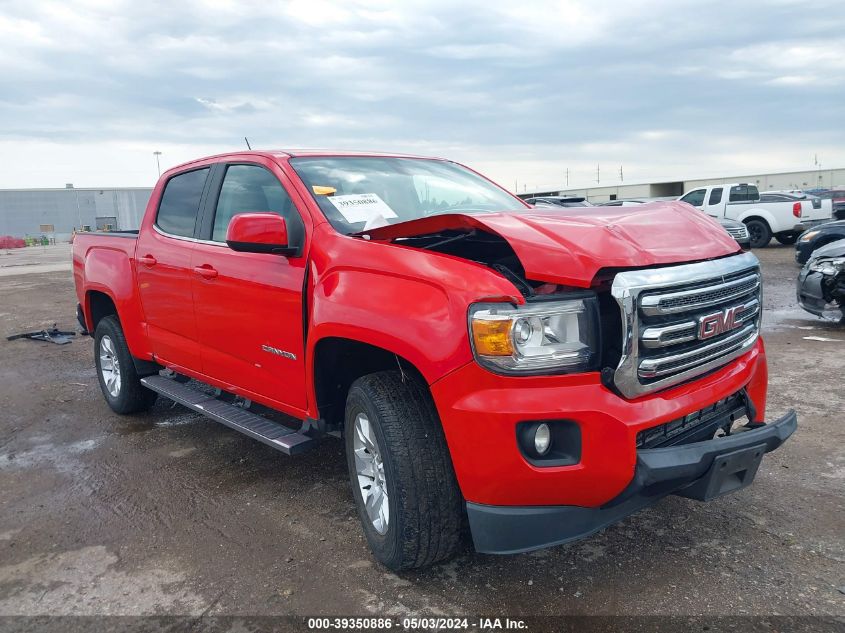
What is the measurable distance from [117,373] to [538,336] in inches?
168

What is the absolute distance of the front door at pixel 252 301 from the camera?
3.40 meters

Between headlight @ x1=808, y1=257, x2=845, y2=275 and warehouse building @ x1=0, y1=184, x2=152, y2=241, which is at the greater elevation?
warehouse building @ x1=0, y1=184, x2=152, y2=241

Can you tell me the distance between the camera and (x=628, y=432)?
2.42 meters

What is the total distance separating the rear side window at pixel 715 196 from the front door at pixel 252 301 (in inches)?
714

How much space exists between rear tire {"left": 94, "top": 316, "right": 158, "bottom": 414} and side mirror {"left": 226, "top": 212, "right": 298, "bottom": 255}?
2550mm

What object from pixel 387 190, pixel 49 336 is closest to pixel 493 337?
pixel 387 190

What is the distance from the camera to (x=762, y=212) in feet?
60.9

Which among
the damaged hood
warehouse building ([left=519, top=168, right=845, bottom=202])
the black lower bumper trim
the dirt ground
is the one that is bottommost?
the dirt ground

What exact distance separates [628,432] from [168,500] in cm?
270

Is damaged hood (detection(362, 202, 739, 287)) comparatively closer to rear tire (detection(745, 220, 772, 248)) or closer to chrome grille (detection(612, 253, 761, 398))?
chrome grille (detection(612, 253, 761, 398))

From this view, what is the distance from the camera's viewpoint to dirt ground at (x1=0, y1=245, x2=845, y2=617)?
2.78 metres

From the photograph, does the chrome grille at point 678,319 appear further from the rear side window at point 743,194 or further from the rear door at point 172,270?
the rear side window at point 743,194

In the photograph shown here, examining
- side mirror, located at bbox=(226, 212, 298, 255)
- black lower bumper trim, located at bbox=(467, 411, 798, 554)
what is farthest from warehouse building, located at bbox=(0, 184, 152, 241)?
black lower bumper trim, located at bbox=(467, 411, 798, 554)

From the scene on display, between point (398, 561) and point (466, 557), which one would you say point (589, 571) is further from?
point (398, 561)
